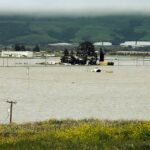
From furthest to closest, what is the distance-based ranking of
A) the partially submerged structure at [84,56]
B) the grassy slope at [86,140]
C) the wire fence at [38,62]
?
the partially submerged structure at [84,56] → the wire fence at [38,62] → the grassy slope at [86,140]

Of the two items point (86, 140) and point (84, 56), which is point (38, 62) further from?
point (86, 140)

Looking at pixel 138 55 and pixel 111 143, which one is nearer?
pixel 111 143

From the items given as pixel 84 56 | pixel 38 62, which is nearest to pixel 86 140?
pixel 84 56

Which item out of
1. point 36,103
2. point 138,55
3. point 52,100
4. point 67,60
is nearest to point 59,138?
point 36,103

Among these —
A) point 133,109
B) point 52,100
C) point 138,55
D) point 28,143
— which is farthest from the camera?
point 138,55

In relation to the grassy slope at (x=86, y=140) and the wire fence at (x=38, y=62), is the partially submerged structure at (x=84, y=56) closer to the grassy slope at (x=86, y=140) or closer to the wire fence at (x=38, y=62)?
the wire fence at (x=38, y=62)

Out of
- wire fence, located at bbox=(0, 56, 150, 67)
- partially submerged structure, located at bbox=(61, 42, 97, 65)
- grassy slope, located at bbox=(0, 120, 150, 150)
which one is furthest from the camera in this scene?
partially submerged structure, located at bbox=(61, 42, 97, 65)

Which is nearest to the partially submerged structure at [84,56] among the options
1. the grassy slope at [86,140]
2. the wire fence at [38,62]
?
the wire fence at [38,62]

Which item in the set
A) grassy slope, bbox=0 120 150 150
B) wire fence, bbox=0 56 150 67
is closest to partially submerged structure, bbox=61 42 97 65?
wire fence, bbox=0 56 150 67

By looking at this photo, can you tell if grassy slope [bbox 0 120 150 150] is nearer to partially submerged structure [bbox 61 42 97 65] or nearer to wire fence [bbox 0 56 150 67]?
wire fence [bbox 0 56 150 67]

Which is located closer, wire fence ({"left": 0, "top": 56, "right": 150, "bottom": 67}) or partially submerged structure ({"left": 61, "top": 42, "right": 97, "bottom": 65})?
wire fence ({"left": 0, "top": 56, "right": 150, "bottom": 67})

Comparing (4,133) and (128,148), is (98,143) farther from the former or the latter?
(4,133)

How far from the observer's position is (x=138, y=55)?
197 m

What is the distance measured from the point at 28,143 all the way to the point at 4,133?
2643mm
